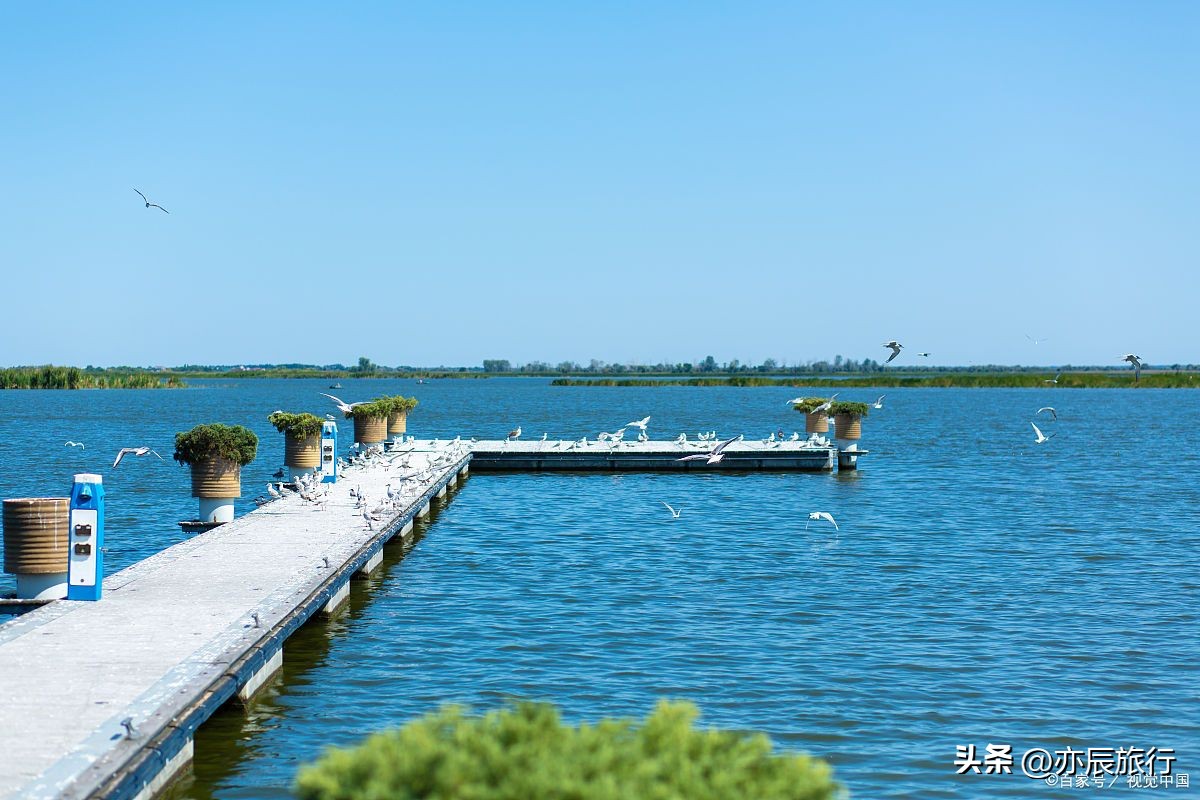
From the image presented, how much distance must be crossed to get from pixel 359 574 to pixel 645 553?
6.23 meters

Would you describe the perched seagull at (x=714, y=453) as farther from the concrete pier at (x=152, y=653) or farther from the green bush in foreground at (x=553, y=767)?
the green bush in foreground at (x=553, y=767)

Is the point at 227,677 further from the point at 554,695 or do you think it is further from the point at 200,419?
the point at 200,419

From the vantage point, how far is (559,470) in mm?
40844

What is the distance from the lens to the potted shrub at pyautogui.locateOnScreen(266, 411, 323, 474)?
30703 millimetres

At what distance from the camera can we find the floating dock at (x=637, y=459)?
4062 cm

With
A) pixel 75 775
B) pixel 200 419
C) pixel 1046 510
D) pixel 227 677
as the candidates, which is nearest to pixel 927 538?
pixel 1046 510

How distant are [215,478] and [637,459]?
63.0ft

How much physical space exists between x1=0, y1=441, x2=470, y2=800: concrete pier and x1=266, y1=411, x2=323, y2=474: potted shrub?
978 cm

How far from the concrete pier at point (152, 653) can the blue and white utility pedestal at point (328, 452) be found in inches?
331

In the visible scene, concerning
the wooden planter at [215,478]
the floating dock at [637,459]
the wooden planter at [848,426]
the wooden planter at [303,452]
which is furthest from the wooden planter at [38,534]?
the wooden planter at [848,426]

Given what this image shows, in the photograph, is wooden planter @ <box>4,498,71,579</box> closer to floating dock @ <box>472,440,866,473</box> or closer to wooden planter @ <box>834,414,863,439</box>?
floating dock @ <box>472,440,866,473</box>

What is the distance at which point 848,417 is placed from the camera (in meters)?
42.1

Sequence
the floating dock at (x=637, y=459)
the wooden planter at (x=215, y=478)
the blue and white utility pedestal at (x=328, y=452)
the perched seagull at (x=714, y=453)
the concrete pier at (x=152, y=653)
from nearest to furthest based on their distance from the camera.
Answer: the concrete pier at (x=152, y=653), the wooden planter at (x=215, y=478), the blue and white utility pedestal at (x=328, y=452), the perched seagull at (x=714, y=453), the floating dock at (x=637, y=459)

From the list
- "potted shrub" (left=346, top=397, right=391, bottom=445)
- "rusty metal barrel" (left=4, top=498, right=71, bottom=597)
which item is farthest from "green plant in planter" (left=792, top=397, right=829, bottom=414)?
"rusty metal barrel" (left=4, top=498, right=71, bottom=597)
